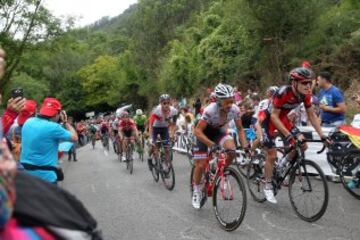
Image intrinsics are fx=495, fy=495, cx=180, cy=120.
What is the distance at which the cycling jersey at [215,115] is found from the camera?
23.5 ft

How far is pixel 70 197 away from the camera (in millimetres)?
2260

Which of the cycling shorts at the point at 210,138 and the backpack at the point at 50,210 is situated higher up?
the cycling shorts at the point at 210,138

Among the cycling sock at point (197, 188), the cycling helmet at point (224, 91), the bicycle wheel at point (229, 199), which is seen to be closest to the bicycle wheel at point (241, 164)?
the cycling sock at point (197, 188)

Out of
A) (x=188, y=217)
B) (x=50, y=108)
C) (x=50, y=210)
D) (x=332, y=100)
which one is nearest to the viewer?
(x=50, y=210)

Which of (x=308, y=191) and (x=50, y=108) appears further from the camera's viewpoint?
(x=308, y=191)

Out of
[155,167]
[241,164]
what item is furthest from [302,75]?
[155,167]

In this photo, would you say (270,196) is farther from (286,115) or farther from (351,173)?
(351,173)

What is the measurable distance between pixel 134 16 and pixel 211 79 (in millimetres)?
33265

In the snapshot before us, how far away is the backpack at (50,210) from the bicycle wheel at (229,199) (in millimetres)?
4232

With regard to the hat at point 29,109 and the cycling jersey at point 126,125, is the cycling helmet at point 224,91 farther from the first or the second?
the cycling jersey at point 126,125

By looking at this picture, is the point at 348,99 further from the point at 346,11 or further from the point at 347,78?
the point at 346,11

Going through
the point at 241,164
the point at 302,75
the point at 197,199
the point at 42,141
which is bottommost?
the point at 197,199

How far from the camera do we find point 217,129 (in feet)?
24.5

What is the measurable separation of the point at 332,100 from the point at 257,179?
2.39 metres
